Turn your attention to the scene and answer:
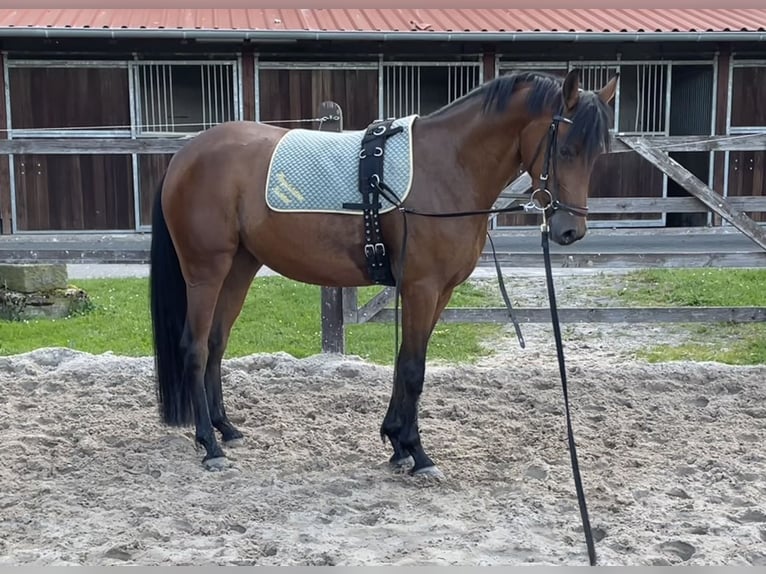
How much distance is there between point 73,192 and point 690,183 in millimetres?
8360

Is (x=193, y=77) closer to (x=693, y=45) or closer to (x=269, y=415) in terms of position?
(x=693, y=45)

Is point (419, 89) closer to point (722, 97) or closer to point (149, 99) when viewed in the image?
point (149, 99)

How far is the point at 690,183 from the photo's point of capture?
536cm

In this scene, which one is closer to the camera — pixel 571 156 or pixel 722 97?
pixel 571 156

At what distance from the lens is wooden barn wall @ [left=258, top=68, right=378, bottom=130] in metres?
11.0

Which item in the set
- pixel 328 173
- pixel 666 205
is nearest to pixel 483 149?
pixel 328 173

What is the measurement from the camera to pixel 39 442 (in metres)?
4.08

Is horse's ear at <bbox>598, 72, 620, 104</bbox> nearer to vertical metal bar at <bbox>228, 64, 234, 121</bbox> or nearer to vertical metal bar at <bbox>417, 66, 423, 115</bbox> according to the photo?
vertical metal bar at <bbox>417, 66, 423, 115</bbox>

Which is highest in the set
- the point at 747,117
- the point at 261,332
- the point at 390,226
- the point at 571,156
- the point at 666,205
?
the point at 747,117

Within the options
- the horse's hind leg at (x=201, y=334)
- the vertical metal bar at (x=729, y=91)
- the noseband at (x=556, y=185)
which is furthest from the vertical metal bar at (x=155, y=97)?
the noseband at (x=556, y=185)

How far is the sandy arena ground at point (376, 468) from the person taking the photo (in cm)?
294

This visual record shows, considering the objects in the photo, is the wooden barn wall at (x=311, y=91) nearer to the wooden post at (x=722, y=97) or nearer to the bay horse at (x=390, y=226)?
the wooden post at (x=722, y=97)

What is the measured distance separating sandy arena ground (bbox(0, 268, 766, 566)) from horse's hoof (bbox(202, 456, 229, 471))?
0.05m

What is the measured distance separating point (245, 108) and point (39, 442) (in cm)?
743
